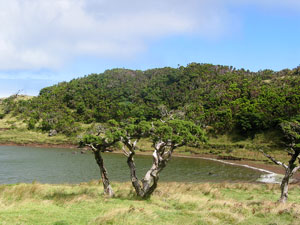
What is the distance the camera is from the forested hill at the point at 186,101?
261 ft

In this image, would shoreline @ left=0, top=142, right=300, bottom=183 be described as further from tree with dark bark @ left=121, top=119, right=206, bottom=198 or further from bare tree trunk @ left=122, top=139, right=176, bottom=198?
bare tree trunk @ left=122, top=139, right=176, bottom=198

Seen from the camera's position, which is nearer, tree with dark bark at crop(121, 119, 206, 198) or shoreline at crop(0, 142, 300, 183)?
tree with dark bark at crop(121, 119, 206, 198)

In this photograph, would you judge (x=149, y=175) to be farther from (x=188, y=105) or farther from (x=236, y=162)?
(x=188, y=105)

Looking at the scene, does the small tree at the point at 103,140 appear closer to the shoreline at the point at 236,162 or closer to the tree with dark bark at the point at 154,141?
the tree with dark bark at the point at 154,141

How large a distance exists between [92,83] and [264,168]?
140m

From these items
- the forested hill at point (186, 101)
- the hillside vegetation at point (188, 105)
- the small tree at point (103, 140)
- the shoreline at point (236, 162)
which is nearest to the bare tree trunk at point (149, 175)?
the small tree at point (103, 140)

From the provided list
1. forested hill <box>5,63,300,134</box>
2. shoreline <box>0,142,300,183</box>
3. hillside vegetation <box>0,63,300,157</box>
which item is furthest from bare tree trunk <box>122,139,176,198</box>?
forested hill <box>5,63,300,134</box>

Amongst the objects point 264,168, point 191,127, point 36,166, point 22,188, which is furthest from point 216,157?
point 22,188

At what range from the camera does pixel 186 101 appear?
Answer: 116 meters

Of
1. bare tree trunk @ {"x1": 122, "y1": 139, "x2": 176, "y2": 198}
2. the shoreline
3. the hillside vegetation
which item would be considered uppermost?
the hillside vegetation

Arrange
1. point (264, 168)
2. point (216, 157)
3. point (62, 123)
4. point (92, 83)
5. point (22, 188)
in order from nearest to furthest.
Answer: point (22, 188), point (264, 168), point (216, 157), point (62, 123), point (92, 83)

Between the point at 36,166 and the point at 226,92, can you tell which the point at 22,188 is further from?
the point at 226,92

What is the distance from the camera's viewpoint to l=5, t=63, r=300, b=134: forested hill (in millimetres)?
79562

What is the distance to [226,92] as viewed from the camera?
10806 cm
